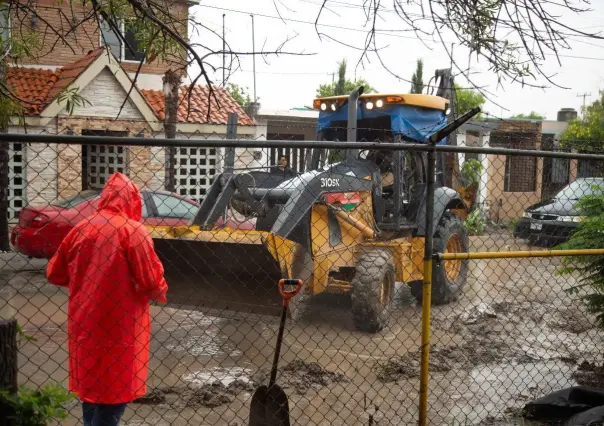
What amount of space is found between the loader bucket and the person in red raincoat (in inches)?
131

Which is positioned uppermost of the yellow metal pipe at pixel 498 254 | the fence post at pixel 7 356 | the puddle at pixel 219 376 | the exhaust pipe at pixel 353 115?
the exhaust pipe at pixel 353 115

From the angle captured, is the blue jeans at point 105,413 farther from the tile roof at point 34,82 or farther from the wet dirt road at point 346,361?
the tile roof at point 34,82

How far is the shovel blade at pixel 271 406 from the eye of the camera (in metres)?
4.49

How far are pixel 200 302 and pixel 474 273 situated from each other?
721 cm

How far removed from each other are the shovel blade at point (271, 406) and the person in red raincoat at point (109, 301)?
2.72ft

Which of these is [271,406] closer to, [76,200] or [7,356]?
[7,356]

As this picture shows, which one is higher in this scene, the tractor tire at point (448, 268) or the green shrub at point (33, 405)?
the green shrub at point (33, 405)

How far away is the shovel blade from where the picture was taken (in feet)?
14.7

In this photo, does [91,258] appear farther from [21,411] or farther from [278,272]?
[278,272]

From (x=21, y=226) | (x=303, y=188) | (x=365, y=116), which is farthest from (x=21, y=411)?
(x=21, y=226)

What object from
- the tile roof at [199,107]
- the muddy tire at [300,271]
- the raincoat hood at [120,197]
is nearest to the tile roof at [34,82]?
the tile roof at [199,107]

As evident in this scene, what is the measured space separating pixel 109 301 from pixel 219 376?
306 centimetres

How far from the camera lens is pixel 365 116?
8953 millimetres

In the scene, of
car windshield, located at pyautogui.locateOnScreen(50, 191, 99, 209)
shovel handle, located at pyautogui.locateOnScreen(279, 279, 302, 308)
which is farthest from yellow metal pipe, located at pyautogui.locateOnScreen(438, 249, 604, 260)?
car windshield, located at pyautogui.locateOnScreen(50, 191, 99, 209)
